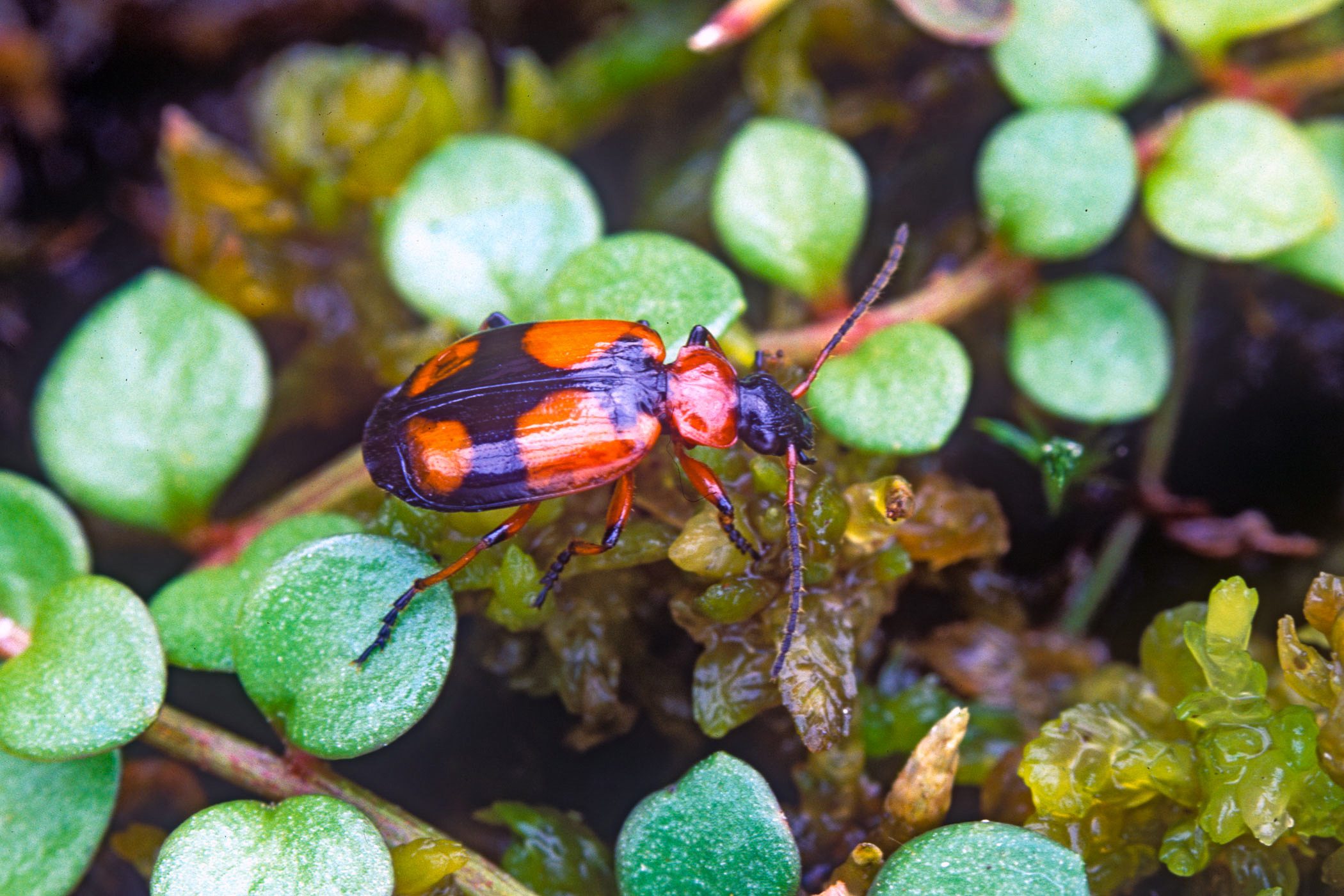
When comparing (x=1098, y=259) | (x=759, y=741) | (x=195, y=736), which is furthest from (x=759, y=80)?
(x=195, y=736)

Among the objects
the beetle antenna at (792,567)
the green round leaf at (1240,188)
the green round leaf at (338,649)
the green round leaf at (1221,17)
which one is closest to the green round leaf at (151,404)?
the green round leaf at (338,649)

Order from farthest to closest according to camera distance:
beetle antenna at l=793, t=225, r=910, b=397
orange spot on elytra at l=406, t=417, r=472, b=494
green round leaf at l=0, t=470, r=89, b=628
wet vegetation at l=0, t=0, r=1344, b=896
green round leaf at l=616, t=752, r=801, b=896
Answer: beetle antenna at l=793, t=225, r=910, b=397
green round leaf at l=0, t=470, r=89, b=628
orange spot on elytra at l=406, t=417, r=472, b=494
wet vegetation at l=0, t=0, r=1344, b=896
green round leaf at l=616, t=752, r=801, b=896

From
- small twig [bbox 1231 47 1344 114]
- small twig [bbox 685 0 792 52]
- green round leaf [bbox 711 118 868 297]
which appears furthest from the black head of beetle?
small twig [bbox 1231 47 1344 114]

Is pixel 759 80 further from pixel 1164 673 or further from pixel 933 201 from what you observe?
pixel 1164 673

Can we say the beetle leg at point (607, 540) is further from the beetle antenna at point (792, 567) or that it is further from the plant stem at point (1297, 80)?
the plant stem at point (1297, 80)

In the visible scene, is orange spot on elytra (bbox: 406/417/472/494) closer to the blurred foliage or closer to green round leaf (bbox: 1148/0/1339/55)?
the blurred foliage

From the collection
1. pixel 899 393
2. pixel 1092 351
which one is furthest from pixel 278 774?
pixel 1092 351

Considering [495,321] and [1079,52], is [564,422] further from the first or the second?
[1079,52]
